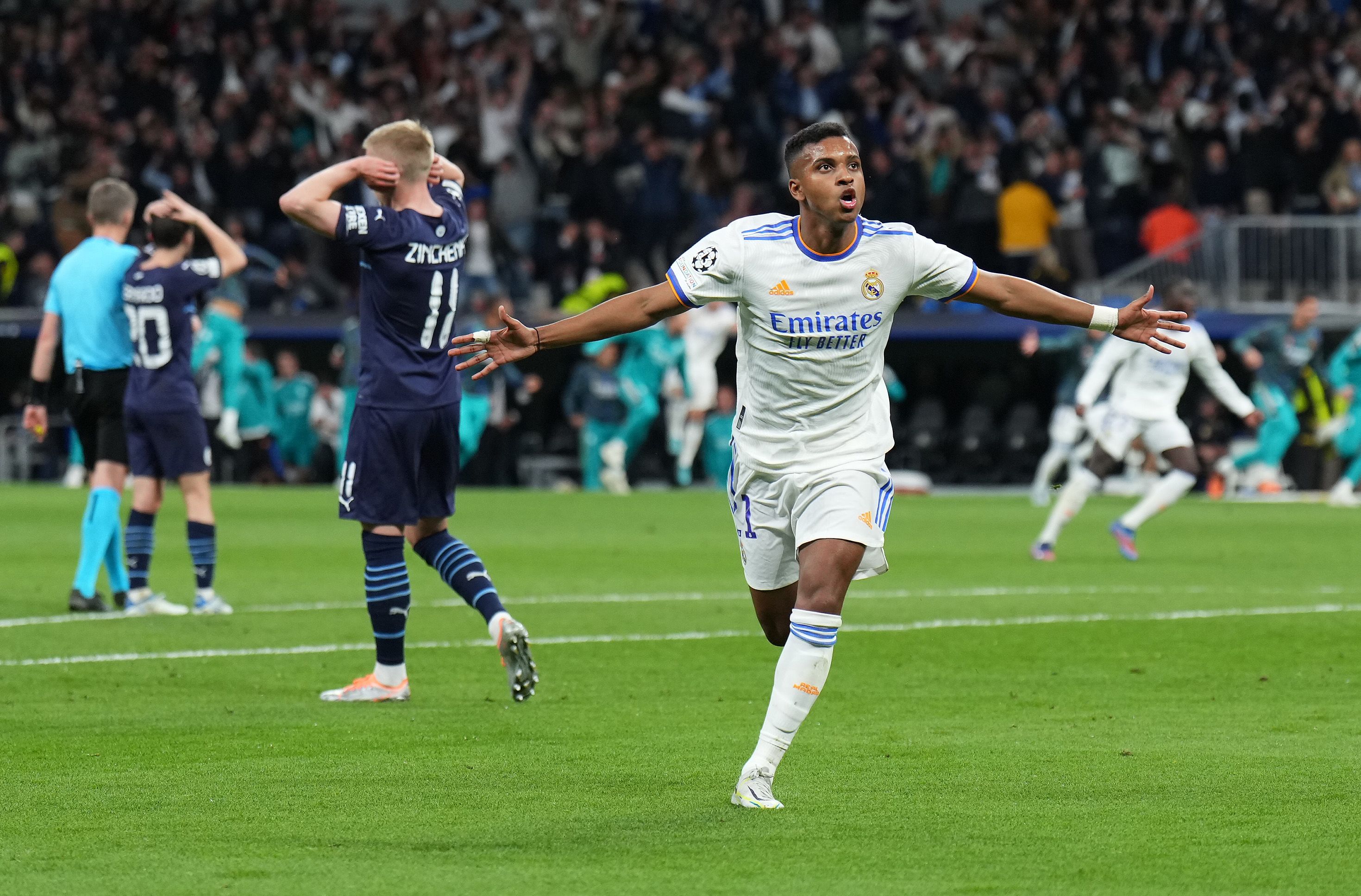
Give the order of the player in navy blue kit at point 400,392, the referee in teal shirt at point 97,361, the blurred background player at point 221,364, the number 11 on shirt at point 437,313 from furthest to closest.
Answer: the blurred background player at point 221,364 < the referee in teal shirt at point 97,361 < the number 11 on shirt at point 437,313 < the player in navy blue kit at point 400,392

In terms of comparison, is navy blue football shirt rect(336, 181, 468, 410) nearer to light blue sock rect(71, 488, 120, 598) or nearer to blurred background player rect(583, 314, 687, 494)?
light blue sock rect(71, 488, 120, 598)

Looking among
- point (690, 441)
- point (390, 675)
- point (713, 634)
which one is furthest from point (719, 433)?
point (390, 675)

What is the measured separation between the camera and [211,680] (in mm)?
9250

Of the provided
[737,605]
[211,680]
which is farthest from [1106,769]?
[737,605]

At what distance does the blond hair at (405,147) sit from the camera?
27.6 ft

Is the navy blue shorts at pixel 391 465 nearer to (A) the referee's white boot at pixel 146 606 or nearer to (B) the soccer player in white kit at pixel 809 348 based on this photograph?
(B) the soccer player in white kit at pixel 809 348

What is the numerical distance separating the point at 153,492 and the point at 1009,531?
31.7 ft

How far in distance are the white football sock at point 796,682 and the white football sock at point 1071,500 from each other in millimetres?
10144

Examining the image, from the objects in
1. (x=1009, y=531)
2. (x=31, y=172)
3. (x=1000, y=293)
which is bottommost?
(x=1009, y=531)

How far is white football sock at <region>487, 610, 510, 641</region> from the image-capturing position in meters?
7.91

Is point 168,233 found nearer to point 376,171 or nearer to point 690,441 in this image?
point 376,171

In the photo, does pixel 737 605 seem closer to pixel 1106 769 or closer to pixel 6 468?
pixel 1106 769

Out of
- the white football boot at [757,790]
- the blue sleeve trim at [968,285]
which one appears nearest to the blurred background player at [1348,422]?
the blue sleeve trim at [968,285]

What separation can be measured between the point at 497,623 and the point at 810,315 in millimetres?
2152
